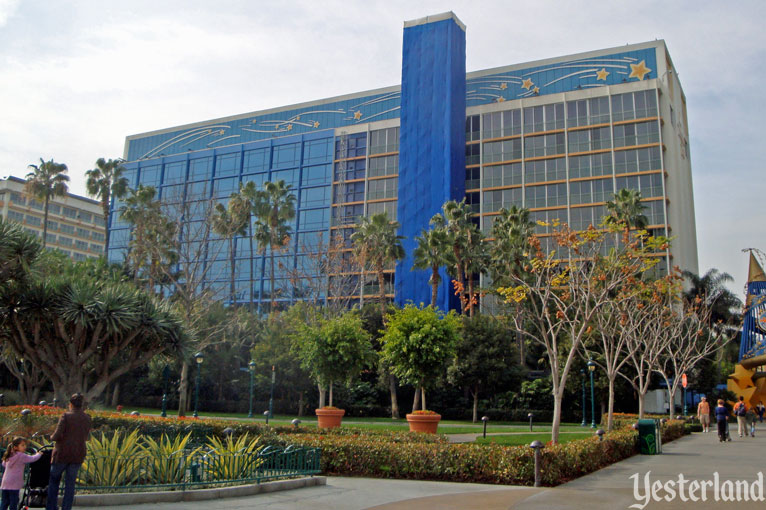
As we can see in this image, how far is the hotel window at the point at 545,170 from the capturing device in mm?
67562

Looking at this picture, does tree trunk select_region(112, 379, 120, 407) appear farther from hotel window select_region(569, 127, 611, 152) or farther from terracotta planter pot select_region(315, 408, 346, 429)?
Answer: hotel window select_region(569, 127, 611, 152)

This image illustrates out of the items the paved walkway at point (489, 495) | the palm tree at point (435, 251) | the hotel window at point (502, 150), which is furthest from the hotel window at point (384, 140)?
the paved walkway at point (489, 495)

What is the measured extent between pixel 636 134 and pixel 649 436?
52977 mm

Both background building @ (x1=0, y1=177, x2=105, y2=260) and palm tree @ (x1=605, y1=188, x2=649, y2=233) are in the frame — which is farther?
background building @ (x1=0, y1=177, x2=105, y2=260)

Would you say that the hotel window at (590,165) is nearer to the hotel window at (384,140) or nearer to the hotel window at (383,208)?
the hotel window at (383,208)

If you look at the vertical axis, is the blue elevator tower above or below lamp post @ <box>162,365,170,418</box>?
above

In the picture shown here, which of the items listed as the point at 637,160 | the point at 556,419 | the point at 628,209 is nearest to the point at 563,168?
the point at 637,160

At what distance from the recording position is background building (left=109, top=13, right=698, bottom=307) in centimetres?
6471

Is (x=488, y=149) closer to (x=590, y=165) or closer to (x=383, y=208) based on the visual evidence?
(x=590, y=165)

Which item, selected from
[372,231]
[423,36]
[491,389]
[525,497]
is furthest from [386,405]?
[423,36]

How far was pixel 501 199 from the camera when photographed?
69.2 meters

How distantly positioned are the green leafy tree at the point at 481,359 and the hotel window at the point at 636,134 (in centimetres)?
3140

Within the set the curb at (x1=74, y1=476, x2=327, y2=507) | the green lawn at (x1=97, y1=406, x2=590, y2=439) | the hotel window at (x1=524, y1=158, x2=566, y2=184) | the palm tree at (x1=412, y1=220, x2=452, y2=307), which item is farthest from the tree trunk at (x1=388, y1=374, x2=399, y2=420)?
the curb at (x1=74, y1=476, x2=327, y2=507)

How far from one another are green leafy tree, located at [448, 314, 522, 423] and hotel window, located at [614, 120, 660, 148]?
103ft
